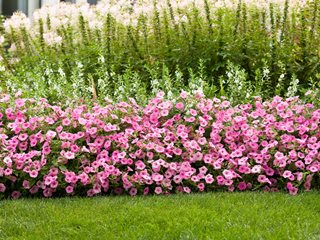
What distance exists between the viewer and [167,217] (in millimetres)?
4262

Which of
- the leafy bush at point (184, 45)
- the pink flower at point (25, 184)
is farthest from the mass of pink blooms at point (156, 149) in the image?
the leafy bush at point (184, 45)

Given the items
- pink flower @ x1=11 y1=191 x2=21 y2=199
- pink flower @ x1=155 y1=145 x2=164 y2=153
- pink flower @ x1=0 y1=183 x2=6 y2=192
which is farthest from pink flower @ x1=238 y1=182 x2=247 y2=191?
pink flower @ x1=0 y1=183 x2=6 y2=192

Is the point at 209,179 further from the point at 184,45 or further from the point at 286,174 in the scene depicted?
the point at 184,45

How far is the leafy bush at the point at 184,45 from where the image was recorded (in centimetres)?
784

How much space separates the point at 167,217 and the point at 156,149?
4.30 feet

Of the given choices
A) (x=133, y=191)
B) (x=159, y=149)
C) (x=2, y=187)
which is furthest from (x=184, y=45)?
(x=2, y=187)

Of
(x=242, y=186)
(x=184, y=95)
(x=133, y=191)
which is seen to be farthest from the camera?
(x=184, y=95)

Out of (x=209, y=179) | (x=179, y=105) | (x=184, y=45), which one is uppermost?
(x=184, y=45)

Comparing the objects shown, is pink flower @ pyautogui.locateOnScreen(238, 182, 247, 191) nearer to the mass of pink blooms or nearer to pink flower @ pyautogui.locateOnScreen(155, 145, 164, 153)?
the mass of pink blooms

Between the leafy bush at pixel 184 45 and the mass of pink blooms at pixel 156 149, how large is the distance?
4.70 ft

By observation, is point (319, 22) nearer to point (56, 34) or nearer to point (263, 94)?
point (263, 94)

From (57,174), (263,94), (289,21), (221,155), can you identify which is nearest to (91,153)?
(57,174)

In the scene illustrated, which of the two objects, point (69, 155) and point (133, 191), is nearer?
point (133, 191)

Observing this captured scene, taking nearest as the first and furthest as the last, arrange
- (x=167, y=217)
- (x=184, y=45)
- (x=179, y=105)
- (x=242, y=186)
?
(x=167, y=217), (x=242, y=186), (x=179, y=105), (x=184, y=45)
